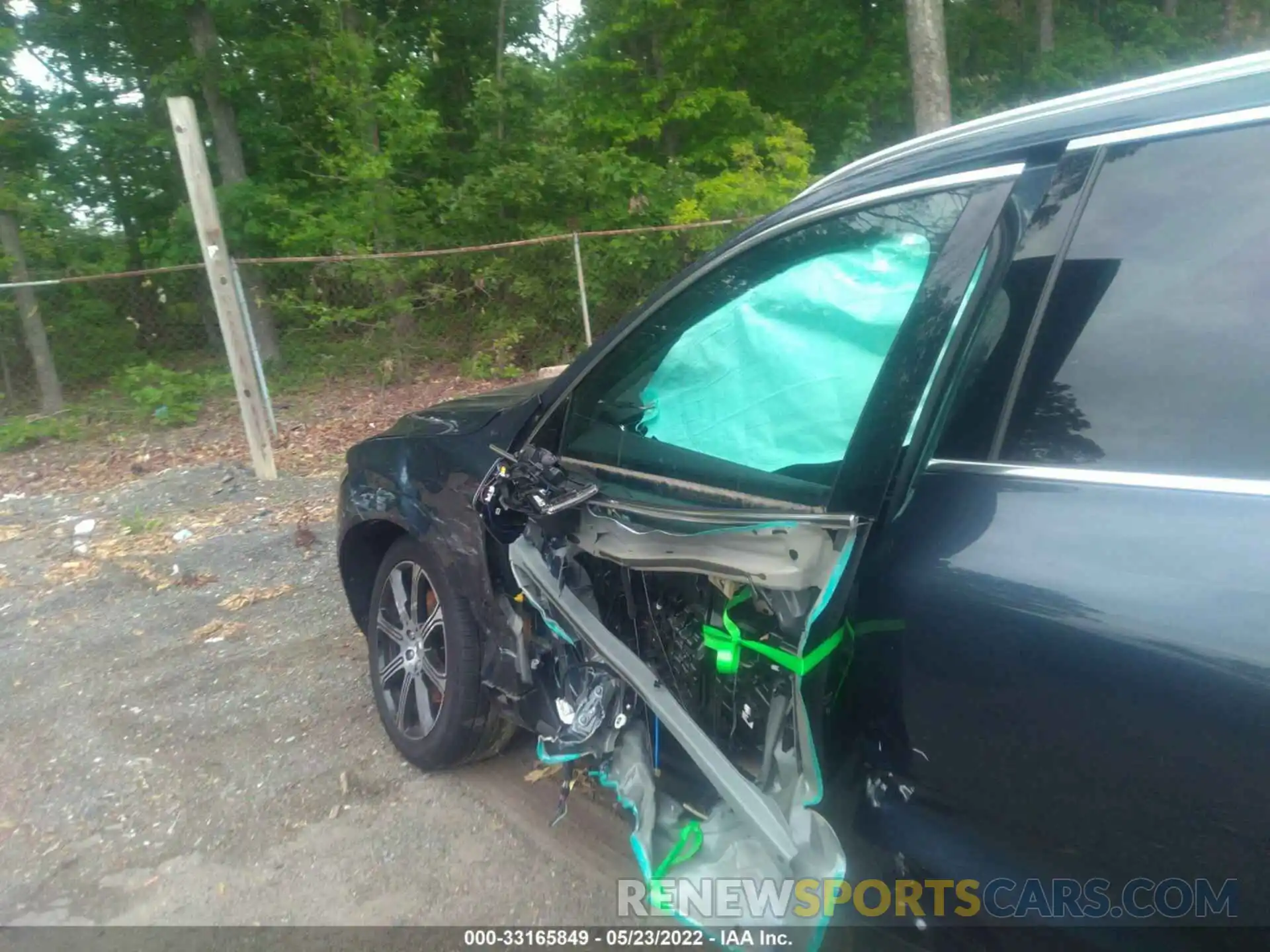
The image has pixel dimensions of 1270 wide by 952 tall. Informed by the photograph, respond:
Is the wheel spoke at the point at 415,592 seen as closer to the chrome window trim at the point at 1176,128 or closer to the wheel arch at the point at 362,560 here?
the wheel arch at the point at 362,560

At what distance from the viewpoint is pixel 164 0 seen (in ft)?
37.1

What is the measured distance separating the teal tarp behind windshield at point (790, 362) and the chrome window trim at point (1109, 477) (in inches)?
15.5

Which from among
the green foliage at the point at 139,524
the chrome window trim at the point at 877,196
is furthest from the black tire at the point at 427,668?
the green foliage at the point at 139,524

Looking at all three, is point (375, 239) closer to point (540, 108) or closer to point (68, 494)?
point (540, 108)

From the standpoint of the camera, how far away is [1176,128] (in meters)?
1.62

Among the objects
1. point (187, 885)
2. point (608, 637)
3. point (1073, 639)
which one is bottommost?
point (187, 885)

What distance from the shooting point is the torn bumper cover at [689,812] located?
6.55ft

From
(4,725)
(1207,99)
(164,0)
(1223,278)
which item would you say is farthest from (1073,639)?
(164,0)

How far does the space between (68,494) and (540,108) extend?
720 cm

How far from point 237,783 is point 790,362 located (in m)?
2.58

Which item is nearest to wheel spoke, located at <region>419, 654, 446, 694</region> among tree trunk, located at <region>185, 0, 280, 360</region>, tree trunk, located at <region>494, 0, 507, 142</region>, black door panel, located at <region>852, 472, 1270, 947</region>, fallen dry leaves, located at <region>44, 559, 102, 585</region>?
black door panel, located at <region>852, 472, 1270, 947</region>

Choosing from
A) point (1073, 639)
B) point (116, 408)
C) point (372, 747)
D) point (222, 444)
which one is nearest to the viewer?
point (1073, 639)

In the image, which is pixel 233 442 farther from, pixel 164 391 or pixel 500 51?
pixel 500 51

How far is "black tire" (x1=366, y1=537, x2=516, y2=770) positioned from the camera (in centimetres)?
312
